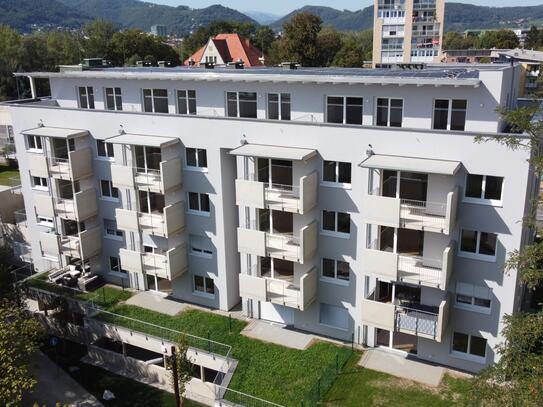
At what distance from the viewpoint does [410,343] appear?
2691 cm

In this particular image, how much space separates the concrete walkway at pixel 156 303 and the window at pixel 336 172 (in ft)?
41.0

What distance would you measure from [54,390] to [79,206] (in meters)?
11.3

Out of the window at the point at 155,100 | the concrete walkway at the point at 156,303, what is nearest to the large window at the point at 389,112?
the window at the point at 155,100

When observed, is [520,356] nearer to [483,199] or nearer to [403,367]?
[483,199]

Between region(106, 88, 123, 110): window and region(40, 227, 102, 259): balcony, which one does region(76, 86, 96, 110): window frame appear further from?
region(40, 227, 102, 259): balcony

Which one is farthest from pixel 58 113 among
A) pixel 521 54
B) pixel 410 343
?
pixel 521 54

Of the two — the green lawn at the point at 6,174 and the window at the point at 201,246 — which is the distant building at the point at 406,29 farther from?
the window at the point at 201,246

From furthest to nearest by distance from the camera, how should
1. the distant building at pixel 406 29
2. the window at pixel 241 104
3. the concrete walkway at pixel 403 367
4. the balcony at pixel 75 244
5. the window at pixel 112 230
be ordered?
the distant building at pixel 406 29 → the window at pixel 112 230 → the balcony at pixel 75 244 → the window at pixel 241 104 → the concrete walkway at pixel 403 367

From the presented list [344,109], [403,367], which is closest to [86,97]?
[344,109]

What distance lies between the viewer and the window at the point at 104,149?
109 feet

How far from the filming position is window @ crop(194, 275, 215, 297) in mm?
31734

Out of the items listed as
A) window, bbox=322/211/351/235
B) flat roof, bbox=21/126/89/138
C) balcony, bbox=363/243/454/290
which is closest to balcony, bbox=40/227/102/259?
flat roof, bbox=21/126/89/138

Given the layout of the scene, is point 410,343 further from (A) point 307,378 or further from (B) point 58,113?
(B) point 58,113

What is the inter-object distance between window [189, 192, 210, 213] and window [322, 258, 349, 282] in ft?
25.6
